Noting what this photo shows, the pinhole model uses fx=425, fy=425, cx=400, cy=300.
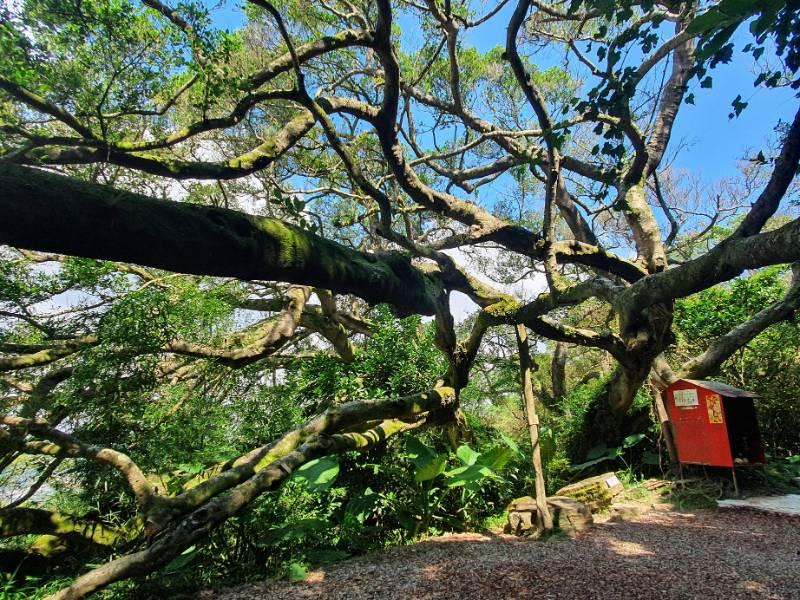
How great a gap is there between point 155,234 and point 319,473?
9.84ft

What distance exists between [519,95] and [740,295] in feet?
20.2

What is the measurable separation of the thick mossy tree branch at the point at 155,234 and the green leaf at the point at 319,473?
207 centimetres

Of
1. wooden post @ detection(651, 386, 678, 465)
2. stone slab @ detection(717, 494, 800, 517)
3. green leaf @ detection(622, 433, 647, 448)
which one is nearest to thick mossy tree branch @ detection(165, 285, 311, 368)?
green leaf @ detection(622, 433, 647, 448)

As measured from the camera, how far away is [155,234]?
211 centimetres

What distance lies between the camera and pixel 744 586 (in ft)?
10.0

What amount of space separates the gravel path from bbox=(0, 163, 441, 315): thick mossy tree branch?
2.47 meters

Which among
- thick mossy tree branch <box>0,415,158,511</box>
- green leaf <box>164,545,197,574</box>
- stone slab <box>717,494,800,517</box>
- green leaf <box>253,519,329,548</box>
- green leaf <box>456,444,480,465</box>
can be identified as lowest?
stone slab <box>717,494,800,517</box>

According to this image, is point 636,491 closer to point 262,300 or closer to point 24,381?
point 262,300

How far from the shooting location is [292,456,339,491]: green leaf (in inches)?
165

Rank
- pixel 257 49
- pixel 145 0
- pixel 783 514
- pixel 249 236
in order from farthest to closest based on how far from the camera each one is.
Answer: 1. pixel 257 49
2. pixel 783 514
3. pixel 145 0
4. pixel 249 236

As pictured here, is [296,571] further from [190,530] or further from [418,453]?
[418,453]

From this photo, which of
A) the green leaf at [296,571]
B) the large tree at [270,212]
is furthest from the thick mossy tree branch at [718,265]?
the green leaf at [296,571]

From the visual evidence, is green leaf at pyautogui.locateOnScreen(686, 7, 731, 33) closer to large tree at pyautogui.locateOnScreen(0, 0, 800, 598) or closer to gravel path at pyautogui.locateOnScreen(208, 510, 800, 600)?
large tree at pyautogui.locateOnScreen(0, 0, 800, 598)

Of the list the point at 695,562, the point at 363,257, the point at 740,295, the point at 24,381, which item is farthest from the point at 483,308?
the point at 24,381
